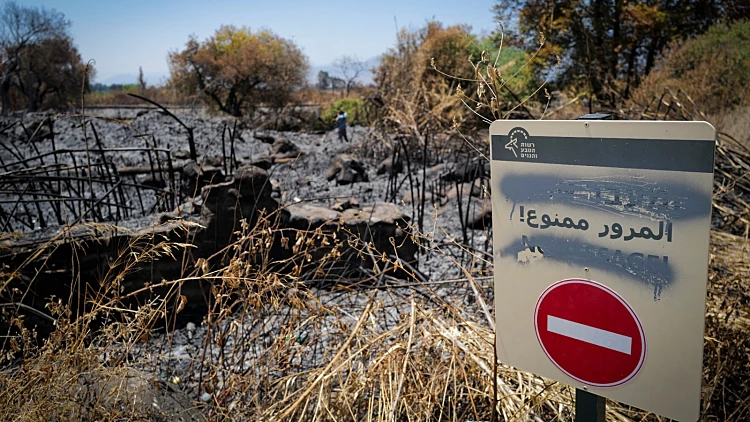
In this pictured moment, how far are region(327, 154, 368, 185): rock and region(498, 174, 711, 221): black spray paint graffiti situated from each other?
241 inches

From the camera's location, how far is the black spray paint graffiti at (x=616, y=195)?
1.11m

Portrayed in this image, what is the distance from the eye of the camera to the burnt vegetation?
6.46 feet

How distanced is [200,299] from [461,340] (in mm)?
2334

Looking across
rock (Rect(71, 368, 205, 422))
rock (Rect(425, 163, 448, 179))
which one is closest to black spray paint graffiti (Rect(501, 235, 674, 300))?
rock (Rect(71, 368, 205, 422))

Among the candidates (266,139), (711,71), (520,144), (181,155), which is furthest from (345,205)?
Result: (711,71)

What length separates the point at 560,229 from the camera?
1.30 meters

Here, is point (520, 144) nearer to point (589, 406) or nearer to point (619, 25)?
point (589, 406)

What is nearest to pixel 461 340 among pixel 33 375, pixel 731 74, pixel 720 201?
pixel 33 375

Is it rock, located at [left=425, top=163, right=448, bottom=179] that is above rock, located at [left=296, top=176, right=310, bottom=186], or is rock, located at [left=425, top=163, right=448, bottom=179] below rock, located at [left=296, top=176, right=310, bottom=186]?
above

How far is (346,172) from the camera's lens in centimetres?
773

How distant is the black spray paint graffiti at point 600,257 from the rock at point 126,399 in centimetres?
130

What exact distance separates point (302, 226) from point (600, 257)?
312 centimetres

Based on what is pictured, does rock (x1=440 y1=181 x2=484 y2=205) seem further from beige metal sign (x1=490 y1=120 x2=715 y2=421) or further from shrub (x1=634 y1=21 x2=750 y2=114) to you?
beige metal sign (x1=490 y1=120 x2=715 y2=421)

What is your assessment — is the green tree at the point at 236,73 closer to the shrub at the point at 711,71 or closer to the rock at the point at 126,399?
the shrub at the point at 711,71
